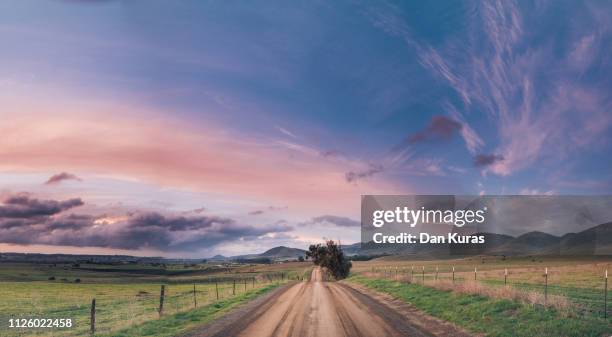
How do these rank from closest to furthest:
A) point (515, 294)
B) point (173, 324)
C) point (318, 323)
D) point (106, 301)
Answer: point (318, 323) < point (173, 324) < point (515, 294) < point (106, 301)

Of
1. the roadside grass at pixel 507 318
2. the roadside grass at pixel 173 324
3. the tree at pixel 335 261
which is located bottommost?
the tree at pixel 335 261

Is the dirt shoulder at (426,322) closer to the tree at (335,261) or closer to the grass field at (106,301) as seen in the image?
the grass field at (106,301)

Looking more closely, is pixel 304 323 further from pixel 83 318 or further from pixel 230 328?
pixel 83 318

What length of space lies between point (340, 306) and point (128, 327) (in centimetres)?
1293

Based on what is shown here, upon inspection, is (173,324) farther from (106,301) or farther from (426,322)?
(106,301)

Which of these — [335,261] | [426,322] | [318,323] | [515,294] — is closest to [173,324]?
[318,323]

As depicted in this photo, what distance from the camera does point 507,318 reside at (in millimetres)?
19922

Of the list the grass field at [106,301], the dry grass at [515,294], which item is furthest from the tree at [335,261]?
the dry grass at [515,294]

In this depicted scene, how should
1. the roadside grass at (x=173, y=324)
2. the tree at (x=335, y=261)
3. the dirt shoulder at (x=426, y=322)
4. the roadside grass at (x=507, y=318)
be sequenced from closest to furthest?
the roadside grass at (x=507, y=318), the dirt shoulder at (x=426, y=322), the roadside grass at (x=173, y=324), the tree at (x=335, y=261)

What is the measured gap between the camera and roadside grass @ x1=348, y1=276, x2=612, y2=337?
54.9 ft

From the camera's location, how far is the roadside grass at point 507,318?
1672 cm

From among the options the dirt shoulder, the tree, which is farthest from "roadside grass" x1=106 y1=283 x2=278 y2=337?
the tree

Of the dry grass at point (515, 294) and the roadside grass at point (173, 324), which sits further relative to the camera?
the dry grass at point (515, 294)

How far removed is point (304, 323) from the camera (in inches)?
827
